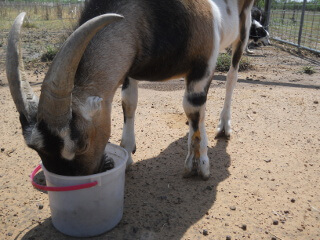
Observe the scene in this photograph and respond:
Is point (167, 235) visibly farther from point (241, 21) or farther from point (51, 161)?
point (241, 21)

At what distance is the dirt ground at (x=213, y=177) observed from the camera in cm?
276

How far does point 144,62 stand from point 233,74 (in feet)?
7.16

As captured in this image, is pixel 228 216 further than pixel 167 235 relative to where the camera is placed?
Yes

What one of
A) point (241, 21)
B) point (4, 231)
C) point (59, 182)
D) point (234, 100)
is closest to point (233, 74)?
point (241, 21)

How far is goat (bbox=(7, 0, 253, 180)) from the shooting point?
6.66 feet

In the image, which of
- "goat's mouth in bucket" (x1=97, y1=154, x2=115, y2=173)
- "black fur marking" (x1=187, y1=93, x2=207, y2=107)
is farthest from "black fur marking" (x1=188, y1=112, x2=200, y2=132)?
"goat's mouth in bucket" (x1=97, y1=154, x2=115, y2=173)

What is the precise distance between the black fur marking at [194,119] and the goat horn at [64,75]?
155 cm

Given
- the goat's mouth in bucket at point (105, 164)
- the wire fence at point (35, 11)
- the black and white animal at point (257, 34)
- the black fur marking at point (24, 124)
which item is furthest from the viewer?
the wire fence at point (35, 11)

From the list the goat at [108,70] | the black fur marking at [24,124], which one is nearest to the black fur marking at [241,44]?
the goat at [108,70]

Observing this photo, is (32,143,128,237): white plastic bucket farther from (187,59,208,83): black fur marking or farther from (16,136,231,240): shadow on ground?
(187,59,208,83): black fur marking

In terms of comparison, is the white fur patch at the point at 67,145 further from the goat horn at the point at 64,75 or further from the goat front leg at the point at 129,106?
the goat front leg at the point at 129,106

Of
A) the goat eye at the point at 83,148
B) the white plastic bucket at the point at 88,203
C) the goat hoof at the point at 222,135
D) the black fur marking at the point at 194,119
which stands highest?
the goat eye at the point at 83,148

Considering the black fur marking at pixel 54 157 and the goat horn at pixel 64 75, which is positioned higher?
the goat horn at pixel 64 75

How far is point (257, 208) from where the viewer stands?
9.92 feet
